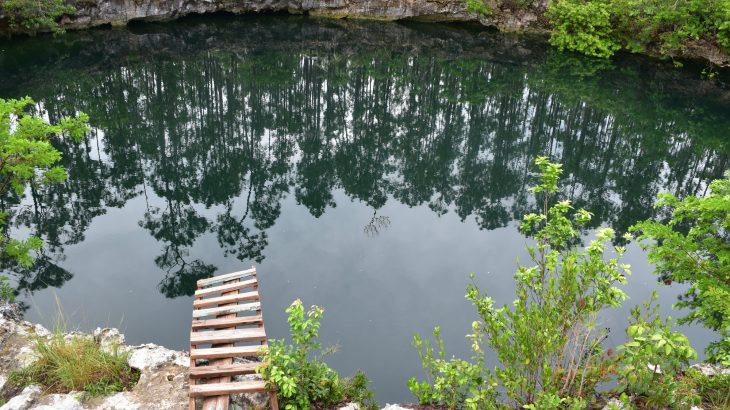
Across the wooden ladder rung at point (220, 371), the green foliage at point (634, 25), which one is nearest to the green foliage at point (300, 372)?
the wooden ladder rung at point (220, 371)

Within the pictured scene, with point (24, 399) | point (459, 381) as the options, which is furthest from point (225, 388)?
point (459, 381)

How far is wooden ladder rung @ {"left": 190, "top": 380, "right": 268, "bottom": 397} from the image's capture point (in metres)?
7.79

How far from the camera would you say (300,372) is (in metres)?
7.92

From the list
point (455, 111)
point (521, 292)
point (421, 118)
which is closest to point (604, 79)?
point (455, 111)

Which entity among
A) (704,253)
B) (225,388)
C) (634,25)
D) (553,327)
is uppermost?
(634,25)

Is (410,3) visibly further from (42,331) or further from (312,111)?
(42,331)

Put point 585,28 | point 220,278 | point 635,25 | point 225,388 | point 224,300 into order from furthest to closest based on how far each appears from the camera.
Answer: point 585,28, point 635,25, point 220,278, point 224,300, point 225,388

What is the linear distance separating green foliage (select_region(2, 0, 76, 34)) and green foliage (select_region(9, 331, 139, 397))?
90.3ft

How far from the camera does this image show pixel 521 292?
729cm

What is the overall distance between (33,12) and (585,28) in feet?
103

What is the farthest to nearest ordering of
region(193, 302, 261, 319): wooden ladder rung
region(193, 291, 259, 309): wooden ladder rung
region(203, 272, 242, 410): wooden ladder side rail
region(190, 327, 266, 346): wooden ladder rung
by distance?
region(193, 291, 259, 309): wooden ladder rung, region(193, 302, 261, 319): wooden ladder rung, region(190, 327, 266, 346): wooden ladder rung, region(203, 272, 242, 410): wooden ladder side rail

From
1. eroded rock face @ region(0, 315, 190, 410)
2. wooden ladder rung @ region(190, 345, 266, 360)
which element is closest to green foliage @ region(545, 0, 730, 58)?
wooden ladder rung @ region(190, 345, 266, 360)

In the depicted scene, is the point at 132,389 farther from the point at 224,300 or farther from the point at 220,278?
the point at 220,278

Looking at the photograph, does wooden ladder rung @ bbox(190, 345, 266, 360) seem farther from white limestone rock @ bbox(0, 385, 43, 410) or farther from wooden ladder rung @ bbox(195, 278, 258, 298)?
white limestone rock @ bbox(0, 385, 43, 410)
